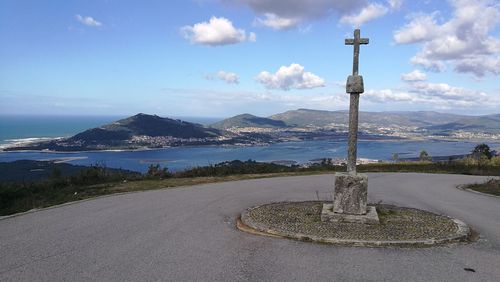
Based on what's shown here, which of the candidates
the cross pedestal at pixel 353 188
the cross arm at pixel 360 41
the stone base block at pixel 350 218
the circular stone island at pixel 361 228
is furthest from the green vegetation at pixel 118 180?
the cross arm at pixel 360 41

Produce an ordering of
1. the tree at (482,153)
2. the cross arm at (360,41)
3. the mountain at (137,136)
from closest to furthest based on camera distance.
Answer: the cross arm at (360,41), the tree at (482,153), the mountain at (137,136)

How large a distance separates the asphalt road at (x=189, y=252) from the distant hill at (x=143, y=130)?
78.2 meters

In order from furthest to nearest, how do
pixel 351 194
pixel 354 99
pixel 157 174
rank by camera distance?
pixel 157 174 → pixel 354 99 → pixel 351 194

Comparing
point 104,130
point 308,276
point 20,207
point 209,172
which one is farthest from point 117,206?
point 104,130

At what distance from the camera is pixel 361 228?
309 inches

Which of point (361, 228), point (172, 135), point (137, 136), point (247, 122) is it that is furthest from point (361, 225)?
point (247, 122)

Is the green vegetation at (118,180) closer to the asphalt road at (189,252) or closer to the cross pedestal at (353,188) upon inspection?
the asphalt road at (189,252)

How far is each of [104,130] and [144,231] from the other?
283 ft

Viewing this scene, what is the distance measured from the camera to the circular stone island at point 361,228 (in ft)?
22.8

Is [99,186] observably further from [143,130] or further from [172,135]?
[143,130]

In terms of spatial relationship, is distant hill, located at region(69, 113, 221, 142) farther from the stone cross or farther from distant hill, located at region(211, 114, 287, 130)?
the stone cross

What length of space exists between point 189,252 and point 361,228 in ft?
10.8

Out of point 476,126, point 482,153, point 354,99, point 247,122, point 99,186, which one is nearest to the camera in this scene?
point 354,99

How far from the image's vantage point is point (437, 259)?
6094mm
